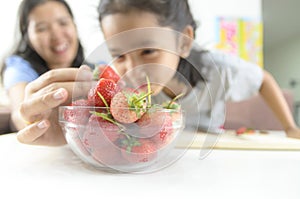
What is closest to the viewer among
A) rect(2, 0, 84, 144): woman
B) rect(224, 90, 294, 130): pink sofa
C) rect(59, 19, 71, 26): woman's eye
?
rect(2, 0, 84, 144): woman

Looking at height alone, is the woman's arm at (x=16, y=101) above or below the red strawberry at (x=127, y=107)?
below

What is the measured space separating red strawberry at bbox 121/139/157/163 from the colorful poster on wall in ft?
7.30

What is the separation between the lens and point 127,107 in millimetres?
331

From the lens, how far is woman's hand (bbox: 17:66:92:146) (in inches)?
17.2

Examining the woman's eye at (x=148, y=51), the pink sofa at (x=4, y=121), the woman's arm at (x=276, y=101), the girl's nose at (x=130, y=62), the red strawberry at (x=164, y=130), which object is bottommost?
the woman's arm at (x=276, y=101)

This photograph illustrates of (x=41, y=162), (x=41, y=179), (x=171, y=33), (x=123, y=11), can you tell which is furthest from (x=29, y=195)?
(x=123, y=11)

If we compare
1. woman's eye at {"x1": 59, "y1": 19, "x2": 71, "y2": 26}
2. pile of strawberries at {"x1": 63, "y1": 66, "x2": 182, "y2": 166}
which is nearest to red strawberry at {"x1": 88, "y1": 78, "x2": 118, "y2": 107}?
pile of strawberries at {"x1": 63, "y1": 66, "x2": 182, "y2": 166}

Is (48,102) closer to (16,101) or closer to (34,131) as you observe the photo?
(34,131)

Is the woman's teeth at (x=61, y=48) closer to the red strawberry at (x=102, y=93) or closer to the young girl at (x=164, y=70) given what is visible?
the young girl at (x=164, y=70)

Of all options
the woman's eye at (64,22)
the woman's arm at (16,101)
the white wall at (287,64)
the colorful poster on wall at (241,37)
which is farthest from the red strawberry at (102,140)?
the white wall at (287,64)

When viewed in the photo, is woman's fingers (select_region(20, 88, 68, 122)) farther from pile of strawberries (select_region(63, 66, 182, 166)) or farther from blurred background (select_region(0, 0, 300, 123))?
blurred background (select_region(0, 0, 300, 123))

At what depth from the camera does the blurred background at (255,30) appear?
2.50 m

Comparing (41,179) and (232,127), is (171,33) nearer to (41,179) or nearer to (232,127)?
(41,179)

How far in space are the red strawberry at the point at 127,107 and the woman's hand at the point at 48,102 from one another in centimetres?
7
